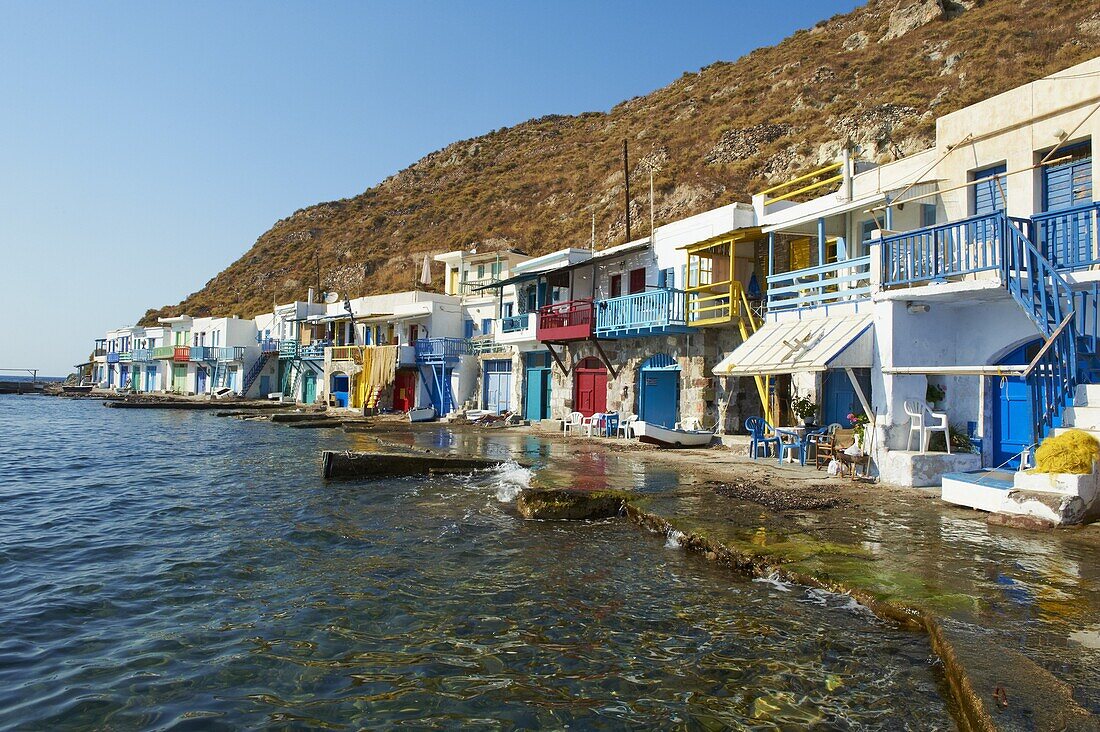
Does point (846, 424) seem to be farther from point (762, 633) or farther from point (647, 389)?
point (762, 633)

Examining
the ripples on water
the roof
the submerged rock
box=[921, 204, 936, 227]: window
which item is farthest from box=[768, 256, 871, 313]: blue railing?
the roof

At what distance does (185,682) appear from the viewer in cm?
544

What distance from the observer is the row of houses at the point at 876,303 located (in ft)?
35.7

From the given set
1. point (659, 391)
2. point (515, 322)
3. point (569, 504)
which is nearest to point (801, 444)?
point (569, 504)

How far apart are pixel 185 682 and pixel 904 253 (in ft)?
42.4

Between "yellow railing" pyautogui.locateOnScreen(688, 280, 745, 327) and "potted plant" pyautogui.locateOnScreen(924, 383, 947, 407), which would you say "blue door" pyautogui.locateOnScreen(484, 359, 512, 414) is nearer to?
"yellow railing" pyautogui.locateOnScreen(688, 280, 745, 327)

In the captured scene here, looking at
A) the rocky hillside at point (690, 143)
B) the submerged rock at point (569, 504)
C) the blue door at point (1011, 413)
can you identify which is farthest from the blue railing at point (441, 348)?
the blue door at point (1011, 413)

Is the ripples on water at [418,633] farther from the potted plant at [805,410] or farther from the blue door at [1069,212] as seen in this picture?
the potted plant at [805,410]

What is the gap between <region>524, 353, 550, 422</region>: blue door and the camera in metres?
32.7

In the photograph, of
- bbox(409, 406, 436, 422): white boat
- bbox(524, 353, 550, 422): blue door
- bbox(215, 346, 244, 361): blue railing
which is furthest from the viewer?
bbox(215, 346, 244, 361): blue railing

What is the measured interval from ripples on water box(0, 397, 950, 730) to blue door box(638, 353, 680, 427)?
46.8 ft

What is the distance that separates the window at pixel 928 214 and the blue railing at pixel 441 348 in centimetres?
2715

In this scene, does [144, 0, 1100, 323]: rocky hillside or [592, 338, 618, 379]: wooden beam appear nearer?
[592, 338, 618, 379]: wooden beam

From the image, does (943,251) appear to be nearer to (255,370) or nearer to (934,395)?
(934,395)
